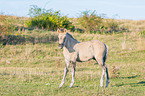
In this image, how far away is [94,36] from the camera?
85.8ft

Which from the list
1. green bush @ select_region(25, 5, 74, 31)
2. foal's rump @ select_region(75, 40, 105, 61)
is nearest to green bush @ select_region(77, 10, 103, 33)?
green bush @ select_region(25, 5, 74, 31)

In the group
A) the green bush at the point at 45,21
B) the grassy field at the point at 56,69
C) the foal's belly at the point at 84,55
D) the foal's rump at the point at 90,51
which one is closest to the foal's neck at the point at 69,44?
the foal's rump at the point at 90,51

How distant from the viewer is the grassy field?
8.30 meters

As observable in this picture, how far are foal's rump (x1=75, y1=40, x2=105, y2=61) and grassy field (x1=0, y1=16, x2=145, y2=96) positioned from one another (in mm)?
1263

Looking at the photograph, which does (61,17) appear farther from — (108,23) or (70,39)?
(70,39)

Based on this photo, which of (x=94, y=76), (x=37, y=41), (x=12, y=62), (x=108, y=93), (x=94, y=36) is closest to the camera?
(x=108, y=93)

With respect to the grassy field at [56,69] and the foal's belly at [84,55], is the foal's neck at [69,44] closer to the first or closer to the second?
the foal's belly at [84,55]

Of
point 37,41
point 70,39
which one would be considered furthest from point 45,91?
point 37,41

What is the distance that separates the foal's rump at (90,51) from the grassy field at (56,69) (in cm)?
126

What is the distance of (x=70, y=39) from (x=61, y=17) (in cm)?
2329

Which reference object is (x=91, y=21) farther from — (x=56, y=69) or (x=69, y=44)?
(x=69, y=44)

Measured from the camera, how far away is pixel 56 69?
14969 mm

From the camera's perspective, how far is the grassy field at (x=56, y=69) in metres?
8.30

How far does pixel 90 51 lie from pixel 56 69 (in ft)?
23.6
